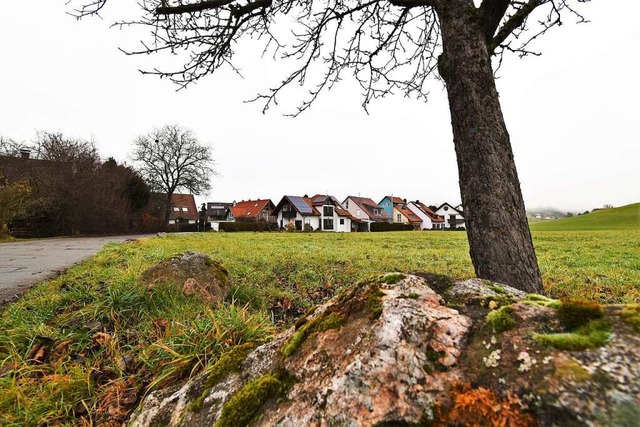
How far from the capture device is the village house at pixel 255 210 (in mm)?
68044

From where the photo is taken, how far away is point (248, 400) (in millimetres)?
1274

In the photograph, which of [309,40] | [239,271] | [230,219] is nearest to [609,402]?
[309,40]

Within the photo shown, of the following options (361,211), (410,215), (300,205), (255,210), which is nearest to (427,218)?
(410,215)

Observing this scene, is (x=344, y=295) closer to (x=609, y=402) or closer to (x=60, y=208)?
(x=609, y=402)

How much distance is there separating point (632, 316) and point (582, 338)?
0.55ft

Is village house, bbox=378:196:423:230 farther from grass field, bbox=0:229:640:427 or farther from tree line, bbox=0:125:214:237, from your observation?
grass field, bbox=0:229:640:427

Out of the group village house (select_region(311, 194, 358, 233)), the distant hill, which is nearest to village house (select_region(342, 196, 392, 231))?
village house (select_region(311, 194, 358, 233))

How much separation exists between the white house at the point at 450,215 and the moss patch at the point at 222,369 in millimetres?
84473

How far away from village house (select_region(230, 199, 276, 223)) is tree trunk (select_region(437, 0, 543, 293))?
2494 inches

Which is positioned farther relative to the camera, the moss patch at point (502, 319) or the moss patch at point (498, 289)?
the moss patch at point (498, 289)

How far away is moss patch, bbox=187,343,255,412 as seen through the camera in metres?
1.43

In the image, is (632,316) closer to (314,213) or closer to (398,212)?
(314,213)

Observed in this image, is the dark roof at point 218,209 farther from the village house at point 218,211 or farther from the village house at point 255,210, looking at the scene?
the village house at point 255,210

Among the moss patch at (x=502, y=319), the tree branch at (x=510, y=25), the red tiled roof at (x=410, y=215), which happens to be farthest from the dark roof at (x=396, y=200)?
the moss patch at (x=502, y=319)
